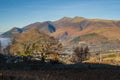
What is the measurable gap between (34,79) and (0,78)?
1.21m

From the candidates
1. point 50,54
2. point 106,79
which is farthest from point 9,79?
point 50,54

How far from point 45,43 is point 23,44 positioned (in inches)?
261

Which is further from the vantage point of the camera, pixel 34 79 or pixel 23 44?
pixel 23 44

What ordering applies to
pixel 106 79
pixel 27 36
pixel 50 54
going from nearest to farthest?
1. pixel 106 79
2. pixel 50 54
3. pixel 27 36

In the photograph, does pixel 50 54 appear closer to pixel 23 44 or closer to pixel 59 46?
pixel 59 46

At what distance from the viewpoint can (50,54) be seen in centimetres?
8419

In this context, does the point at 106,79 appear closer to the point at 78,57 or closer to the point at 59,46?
the point at 59,46

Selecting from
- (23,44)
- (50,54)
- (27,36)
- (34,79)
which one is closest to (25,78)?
(34,79)

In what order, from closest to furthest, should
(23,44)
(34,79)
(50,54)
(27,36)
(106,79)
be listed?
(34,79)
(106,79)
(50,54)
(23,44)
(27,36)

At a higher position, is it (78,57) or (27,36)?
(27,36)

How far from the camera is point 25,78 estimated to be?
10695mm

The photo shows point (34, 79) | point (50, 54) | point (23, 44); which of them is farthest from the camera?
point (23, 44)

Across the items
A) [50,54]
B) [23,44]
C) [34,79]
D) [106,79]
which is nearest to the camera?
[34,79]

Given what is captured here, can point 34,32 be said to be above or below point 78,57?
above
